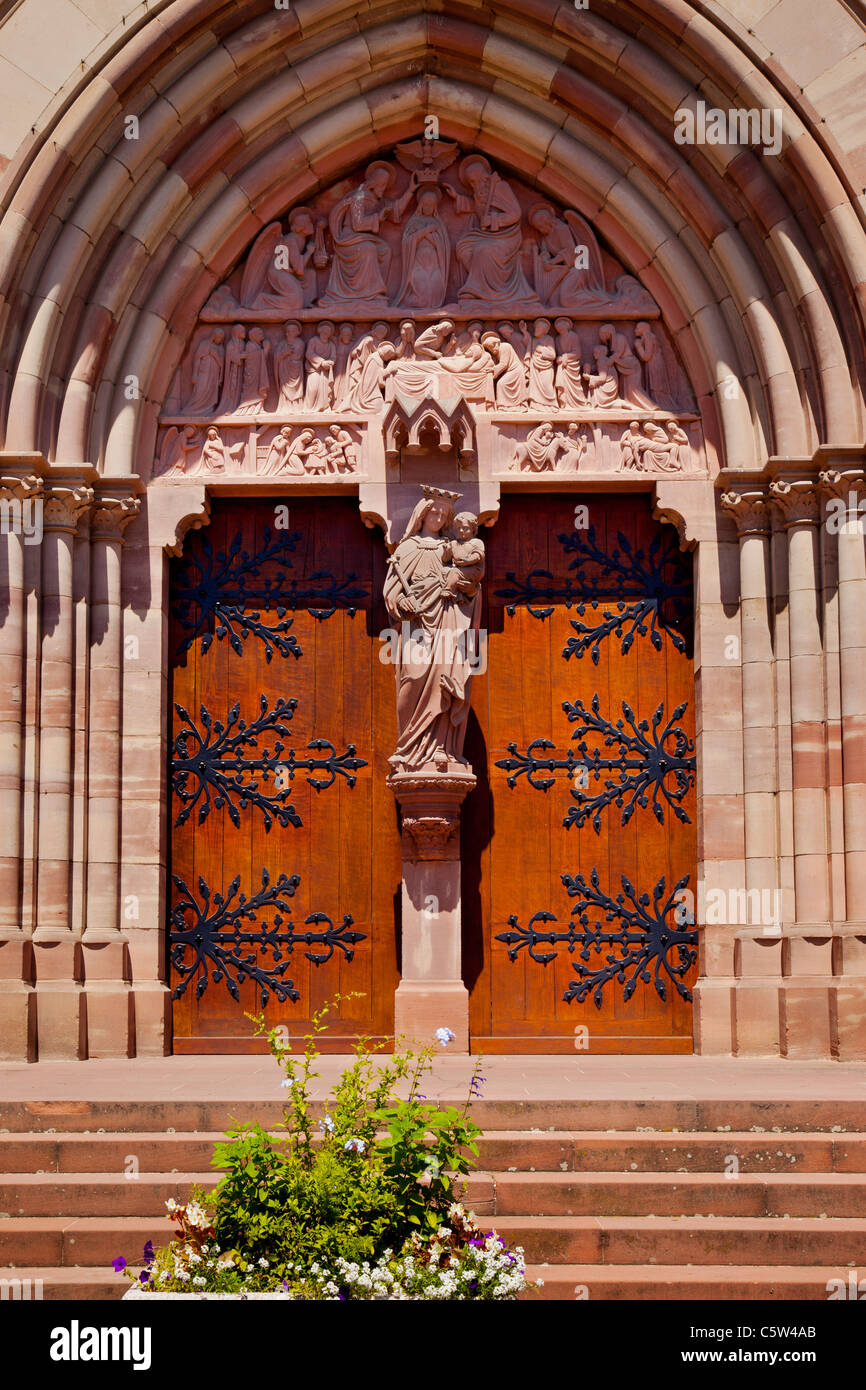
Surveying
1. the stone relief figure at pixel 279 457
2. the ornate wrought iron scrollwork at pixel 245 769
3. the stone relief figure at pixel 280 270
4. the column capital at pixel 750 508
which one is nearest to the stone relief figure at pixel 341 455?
the stone relief figure at pixel 279 457

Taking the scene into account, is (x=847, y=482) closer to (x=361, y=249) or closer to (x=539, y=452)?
(x=539, y=452)

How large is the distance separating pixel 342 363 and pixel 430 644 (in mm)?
2013

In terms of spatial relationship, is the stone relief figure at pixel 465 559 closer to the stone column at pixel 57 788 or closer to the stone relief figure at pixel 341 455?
the stone relief figure at pixel 341 455

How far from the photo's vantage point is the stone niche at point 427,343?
948 cm

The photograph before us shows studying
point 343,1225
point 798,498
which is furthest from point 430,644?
point 343,1225

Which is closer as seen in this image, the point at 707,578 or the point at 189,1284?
the point at 189,1284

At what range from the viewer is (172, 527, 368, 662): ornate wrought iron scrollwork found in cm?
950

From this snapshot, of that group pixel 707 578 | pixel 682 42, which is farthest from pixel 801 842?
pixel 682 42

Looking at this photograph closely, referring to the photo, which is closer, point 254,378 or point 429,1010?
point 429,1010

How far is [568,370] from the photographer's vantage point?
9562 millimetres

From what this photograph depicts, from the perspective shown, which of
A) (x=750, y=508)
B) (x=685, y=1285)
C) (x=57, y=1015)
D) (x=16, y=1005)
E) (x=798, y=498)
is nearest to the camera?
(x=685, y=1285)

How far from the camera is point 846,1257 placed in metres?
5.50

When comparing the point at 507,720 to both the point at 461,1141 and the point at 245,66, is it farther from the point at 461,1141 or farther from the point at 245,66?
the point at 461,1141

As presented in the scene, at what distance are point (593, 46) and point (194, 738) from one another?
15.7ft
